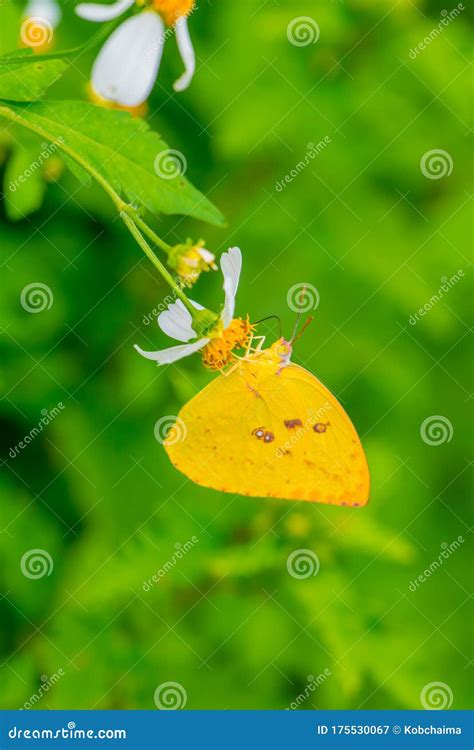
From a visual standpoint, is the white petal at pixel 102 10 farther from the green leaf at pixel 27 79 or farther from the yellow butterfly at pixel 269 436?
the yellow butterfly at pixel 269 436

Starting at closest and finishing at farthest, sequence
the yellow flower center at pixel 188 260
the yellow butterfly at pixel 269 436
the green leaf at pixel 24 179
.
A: the yellow flower center at pixel 188 260
the yellow butterfly at pixel 269 436
the green leaf at pixel 24 179

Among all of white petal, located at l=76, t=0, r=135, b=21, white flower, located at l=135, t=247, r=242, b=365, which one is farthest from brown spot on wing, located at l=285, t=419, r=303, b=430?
white petal, located at l=76, t=0, r=135, b=21

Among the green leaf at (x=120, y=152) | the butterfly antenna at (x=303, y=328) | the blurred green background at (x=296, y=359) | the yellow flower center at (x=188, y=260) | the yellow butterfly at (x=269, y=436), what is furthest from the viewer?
the butterfly antenna at (x=303, y=328)

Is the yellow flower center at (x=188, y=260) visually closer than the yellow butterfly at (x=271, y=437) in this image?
Yes

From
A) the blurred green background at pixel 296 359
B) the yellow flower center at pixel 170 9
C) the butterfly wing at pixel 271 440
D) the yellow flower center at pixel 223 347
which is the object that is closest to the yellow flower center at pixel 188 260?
the yellow flower center at pixel 223 347

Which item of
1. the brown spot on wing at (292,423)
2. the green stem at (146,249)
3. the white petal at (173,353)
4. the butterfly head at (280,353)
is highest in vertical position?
the butterfly head at (280,353)

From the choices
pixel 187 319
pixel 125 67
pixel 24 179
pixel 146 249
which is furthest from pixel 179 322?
pixel 24 179

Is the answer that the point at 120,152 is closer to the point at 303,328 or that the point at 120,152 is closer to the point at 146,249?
the point at 146,249

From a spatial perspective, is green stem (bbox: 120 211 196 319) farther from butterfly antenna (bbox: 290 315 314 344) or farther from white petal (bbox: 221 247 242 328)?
butterfly antenna (bbox: 290 315 314 344)

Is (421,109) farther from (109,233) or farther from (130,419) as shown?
(130,419)
